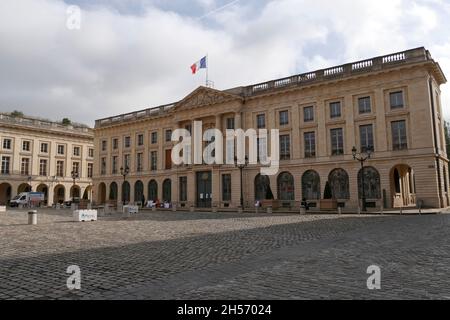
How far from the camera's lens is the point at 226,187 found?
139 ft

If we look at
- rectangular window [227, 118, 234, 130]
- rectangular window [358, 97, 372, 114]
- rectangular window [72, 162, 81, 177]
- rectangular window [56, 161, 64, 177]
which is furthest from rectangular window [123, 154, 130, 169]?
rectangular window [358, 97, 372, 114]

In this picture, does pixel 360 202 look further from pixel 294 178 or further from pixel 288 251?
pixel 288 251

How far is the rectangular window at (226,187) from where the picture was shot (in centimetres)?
4212

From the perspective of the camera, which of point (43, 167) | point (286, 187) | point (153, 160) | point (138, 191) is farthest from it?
point (43, 167)

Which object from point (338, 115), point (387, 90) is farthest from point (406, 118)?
point (338, 115)

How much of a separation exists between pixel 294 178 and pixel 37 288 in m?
33.7

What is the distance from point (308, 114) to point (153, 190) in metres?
24.2

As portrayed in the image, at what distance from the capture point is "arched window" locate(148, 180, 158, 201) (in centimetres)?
4997

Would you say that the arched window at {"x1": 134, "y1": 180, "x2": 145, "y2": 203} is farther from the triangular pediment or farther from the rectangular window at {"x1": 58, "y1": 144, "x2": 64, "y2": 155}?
the rectangular window at {"x1": 58, "y1": 144, "x2": 64, "y2": 155}

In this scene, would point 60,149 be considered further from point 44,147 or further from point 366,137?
point 366,137

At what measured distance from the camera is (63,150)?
68000 millimetres

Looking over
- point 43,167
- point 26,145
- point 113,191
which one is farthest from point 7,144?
point 113,191

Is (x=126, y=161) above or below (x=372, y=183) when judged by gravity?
above

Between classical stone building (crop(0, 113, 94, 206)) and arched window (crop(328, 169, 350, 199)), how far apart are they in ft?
135
